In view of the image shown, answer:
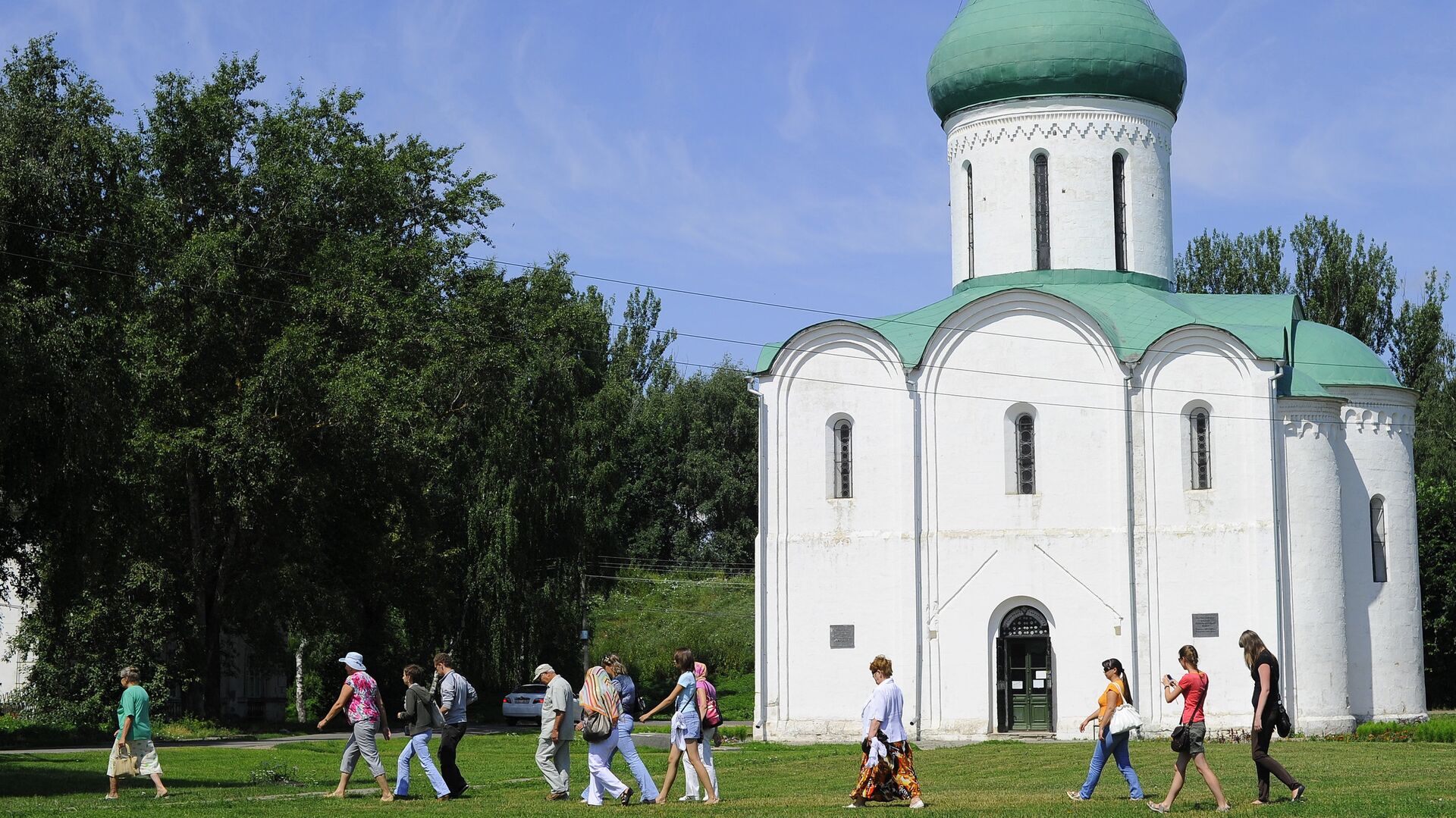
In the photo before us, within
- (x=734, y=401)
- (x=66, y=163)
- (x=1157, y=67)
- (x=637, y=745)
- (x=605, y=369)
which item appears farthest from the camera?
(x=734, y=401)

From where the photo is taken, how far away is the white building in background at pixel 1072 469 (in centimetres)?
2797

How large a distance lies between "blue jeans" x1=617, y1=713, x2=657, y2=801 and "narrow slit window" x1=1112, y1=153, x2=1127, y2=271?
1924cm

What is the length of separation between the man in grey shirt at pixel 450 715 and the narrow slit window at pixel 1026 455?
49.0ft

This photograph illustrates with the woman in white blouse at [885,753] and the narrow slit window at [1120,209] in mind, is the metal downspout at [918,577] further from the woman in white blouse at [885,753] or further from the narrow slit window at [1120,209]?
the woman in white blouse at [885,753]

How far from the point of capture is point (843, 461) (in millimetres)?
30266

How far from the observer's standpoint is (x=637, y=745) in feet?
83.8

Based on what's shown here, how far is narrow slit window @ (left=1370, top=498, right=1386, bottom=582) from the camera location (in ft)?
97.8

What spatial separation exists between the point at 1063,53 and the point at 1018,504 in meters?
8.63

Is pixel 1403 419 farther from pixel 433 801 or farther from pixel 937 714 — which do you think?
pixel 433 801

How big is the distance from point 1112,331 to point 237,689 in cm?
2431

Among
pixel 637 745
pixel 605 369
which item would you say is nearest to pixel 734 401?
pixel 605 369

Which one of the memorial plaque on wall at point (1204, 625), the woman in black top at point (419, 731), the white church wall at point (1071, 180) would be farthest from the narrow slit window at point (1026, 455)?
the woman in black top at point (419, 731)

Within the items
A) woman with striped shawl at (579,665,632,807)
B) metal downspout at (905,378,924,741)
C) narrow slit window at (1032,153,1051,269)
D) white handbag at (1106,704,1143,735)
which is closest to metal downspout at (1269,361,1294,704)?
narrow slit window at (1032,153,1051,269)

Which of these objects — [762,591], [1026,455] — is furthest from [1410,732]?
[762,591]
